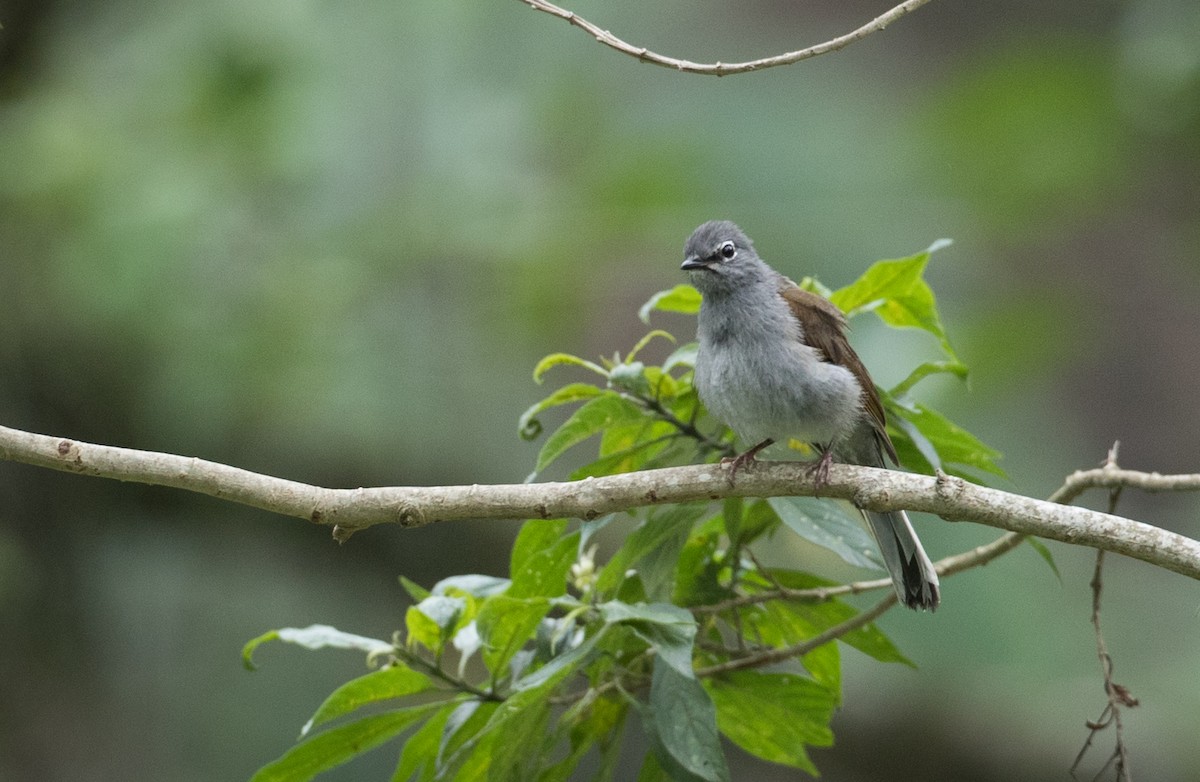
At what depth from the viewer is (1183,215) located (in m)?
10.9

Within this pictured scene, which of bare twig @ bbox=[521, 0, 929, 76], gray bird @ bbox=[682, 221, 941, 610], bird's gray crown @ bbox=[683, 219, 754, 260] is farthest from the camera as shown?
bird's gray crown @ bbox=[683, 219, 754, 260]

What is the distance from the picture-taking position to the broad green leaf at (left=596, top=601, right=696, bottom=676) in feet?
9.95

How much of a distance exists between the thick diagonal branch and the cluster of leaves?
0.50 ft

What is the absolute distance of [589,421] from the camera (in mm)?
3645

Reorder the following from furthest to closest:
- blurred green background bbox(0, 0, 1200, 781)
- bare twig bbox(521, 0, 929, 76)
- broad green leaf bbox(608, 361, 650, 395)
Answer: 1. blurred green background bbox(0, 0, 1200, 781)
2. broad green leaf bbox(608, 361, 650, 395)
3. bare twig bbox(521, 0, 929, 76)

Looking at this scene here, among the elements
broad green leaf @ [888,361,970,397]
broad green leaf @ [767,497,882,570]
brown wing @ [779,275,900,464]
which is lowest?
broad green leaf @ [767,497,882,570]

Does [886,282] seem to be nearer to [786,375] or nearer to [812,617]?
[786,375]

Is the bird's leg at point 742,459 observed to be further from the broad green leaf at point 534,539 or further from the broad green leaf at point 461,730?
the broad green leaf at point 461,730

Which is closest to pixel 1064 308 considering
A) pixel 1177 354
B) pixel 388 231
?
pixel 1177 354

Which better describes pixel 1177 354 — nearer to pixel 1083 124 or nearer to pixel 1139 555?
pixel 1083 124

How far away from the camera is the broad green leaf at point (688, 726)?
3.21 metres

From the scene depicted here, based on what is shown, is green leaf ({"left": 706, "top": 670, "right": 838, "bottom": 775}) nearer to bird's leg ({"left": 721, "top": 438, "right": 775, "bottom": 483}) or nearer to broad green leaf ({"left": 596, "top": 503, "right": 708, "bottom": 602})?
broad green leaf ({"left": 596, "top": 503, "right": 708, "bottom": 602})

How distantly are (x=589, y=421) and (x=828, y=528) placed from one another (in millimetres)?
778

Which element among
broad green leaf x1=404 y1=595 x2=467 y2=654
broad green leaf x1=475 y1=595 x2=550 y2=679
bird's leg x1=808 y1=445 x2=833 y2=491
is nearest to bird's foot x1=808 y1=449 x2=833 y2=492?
bird's leg x1=808 y1=445 x2=833 y2=491
